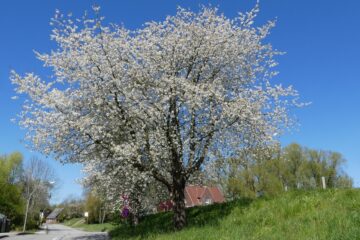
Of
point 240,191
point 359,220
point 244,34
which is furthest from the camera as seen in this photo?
point 240,191

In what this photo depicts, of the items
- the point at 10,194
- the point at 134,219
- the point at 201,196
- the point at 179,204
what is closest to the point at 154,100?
the point at 179,204

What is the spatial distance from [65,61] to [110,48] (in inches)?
88.1

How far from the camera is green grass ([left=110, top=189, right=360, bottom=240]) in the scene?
10.9 meters

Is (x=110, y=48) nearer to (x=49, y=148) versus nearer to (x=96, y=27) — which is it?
(x=96, y=27)

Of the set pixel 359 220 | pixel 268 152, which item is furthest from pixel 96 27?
pixel 359 220

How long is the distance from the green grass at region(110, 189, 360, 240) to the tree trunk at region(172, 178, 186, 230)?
0.94m

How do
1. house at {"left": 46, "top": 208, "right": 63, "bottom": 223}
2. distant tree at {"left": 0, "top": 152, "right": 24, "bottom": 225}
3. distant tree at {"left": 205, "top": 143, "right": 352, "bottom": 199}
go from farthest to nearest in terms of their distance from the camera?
house at {"left": 46, "top": 208, "right": 63, "bottom": 223} → distant tree at {"left": 205, "top": 143, "right": 352, "bottom": 199} → distant tree at {"left": 0, "top": 152, "right": 24, "bottom": 225}

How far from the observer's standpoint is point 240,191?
213 ft

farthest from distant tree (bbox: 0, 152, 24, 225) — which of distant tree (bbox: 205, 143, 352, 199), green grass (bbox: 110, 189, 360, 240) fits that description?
green grass (bbox: 110, 189, 360, 240)

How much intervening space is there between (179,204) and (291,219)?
6946 millimetres

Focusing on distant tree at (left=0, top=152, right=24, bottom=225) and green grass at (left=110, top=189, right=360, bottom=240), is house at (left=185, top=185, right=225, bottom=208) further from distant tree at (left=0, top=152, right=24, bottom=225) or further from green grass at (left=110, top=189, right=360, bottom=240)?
green grass at (left=110, top=189, right=360, bottom=240)

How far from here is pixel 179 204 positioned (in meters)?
19.4

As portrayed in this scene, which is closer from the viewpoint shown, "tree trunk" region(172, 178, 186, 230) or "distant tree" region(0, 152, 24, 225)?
"tree trunk" region(172, 178, 186, 230)

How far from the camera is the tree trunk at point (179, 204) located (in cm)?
1898
